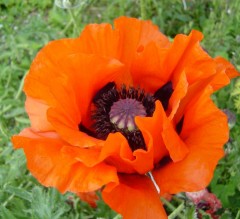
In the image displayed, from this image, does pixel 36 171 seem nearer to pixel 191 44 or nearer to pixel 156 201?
pixel 156 201

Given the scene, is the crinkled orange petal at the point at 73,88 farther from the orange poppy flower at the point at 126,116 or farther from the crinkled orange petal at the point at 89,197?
the crinkled orange petal at the point at 89,197

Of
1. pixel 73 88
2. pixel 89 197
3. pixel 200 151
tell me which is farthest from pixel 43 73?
pixel 89 197

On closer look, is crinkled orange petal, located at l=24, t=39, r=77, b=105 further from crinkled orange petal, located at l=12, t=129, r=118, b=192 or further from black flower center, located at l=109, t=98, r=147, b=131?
black flower center, located at l=109, t=98, r=147, b=131

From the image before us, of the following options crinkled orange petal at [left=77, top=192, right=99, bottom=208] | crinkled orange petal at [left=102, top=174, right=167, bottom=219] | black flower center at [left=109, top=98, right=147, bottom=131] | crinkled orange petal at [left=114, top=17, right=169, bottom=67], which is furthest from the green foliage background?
crinkled orange petal at [left=114, top=17, right=169, bottom=67]

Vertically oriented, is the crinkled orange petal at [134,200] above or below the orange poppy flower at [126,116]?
below

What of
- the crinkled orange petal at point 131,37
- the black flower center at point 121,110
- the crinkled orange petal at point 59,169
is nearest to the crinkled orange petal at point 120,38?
the crinkled orange petal at point 131,37

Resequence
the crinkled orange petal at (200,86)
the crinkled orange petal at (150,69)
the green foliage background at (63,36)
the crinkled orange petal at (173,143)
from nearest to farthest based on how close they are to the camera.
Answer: the crinkled orange petal at (173,143) < the crinkled orange petal at (200,86) < the crinkled orange petal at (150,69) < the green foliage background at (63,36)
